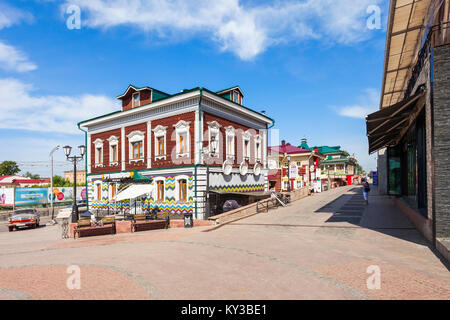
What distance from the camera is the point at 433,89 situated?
333 inches

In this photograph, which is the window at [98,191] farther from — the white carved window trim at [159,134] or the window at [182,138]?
the window at [182,138]

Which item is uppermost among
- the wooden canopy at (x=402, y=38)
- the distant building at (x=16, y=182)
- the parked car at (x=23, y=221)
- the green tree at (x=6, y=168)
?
the wooden canopy at (x=402, y=38)

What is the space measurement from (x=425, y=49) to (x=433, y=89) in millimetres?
1939

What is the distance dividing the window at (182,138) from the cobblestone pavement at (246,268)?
8.01m

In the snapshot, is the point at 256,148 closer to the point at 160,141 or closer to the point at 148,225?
the point at 160,141

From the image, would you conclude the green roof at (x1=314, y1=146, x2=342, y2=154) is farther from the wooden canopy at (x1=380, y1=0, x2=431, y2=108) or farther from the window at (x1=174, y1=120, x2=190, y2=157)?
the window at (x1=174, y1=120, x2=190, y2=157)

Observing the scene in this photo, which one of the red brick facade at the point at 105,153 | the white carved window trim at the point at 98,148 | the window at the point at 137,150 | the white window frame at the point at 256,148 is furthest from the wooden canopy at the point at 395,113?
the white carved window trim at the point at 98,148

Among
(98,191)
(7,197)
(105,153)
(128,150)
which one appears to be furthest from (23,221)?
(7,197)

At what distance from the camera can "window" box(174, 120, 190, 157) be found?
18766 mm

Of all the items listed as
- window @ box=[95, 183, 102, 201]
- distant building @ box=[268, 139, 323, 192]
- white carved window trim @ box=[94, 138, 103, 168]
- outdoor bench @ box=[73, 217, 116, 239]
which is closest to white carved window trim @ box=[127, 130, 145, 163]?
white carved window trim @ box=[94, 138, 103, 168]

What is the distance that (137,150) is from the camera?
22.1m

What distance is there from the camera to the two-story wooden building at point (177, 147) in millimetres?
18391

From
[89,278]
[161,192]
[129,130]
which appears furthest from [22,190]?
[89,278]
